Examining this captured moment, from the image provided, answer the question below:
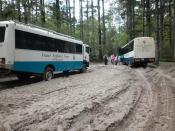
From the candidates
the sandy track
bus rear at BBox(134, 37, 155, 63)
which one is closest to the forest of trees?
bus rear at BBox(134, 37, 155, 63)

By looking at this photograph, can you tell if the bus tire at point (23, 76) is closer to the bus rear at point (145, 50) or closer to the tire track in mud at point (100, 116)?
the tire track in mud at point (100, 116)

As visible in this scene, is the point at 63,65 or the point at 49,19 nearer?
the point at 63,65

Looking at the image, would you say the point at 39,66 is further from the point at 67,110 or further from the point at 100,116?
the point at 100,116

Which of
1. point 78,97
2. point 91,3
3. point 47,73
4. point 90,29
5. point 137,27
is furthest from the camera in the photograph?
point 90,29

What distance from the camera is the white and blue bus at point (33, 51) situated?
14.6 meters

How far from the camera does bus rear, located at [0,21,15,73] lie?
14508 millimetres

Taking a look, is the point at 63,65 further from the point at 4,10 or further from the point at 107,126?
the point at 107,126

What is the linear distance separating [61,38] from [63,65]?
1920 millimetres

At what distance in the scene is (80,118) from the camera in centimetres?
743

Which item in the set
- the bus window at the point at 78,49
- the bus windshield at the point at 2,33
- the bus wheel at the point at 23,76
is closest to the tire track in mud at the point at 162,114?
the bus windshield at the point at 2,33

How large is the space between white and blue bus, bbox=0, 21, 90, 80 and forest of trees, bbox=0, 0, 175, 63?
185 inches

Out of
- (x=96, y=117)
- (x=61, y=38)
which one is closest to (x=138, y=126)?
(x=96, y=117)

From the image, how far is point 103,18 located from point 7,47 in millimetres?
41751

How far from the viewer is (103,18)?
55.0 metres
